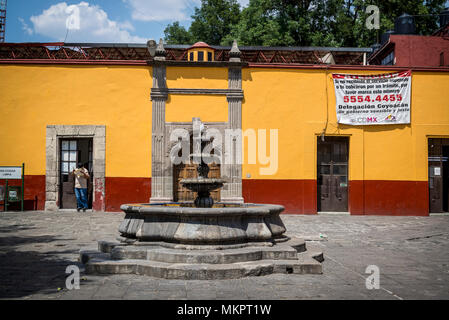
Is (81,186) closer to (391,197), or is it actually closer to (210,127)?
(210,127)

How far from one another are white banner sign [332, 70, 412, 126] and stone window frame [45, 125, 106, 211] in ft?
26.9

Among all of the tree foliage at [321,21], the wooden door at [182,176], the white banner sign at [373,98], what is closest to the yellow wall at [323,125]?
the white banner sign at [373,98]

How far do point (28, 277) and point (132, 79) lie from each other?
10.5m

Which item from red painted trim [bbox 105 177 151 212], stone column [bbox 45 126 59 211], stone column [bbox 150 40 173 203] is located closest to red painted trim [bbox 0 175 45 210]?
stone column [bbox 45 126 59 211]

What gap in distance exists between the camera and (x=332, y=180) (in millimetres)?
15617

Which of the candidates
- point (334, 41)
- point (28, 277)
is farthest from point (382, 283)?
point (334, 41)

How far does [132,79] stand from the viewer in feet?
50.4

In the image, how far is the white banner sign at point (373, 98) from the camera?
1556 centimetres

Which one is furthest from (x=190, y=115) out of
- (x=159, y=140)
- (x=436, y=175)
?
(x=436, y=175)

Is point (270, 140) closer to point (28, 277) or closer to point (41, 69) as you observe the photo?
point (41, 69)

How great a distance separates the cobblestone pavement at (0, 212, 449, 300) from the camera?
5.01 m

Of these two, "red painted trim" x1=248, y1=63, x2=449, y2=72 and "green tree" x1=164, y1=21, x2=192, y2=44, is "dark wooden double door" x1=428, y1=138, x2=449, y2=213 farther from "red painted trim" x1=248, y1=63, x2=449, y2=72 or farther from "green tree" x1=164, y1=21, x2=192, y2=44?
"green tree" x1=164, y1=21, x2=192, y2=44

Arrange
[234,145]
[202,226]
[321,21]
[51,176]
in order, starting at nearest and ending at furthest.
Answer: [202,226] < [51,176] < [234,145] < [321,21]

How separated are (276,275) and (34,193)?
1156 cm
